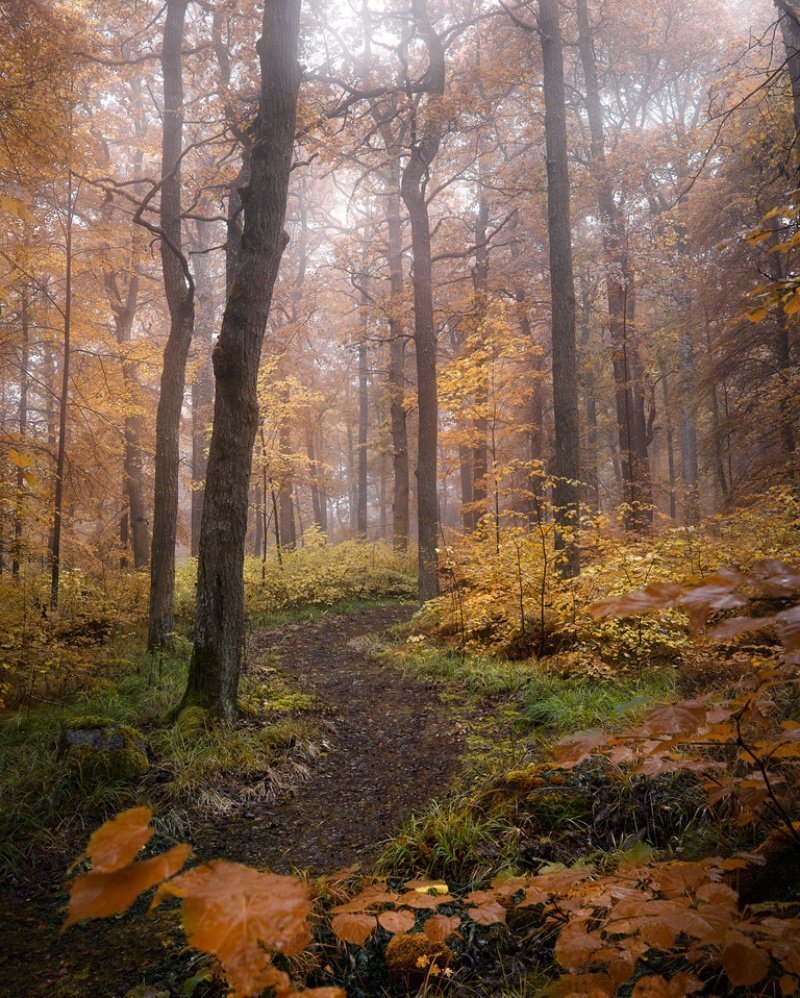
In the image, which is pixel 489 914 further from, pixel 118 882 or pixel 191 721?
pixel 191 721

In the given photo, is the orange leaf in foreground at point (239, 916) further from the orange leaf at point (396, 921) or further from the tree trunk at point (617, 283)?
the tree trunk at point (617, 283)

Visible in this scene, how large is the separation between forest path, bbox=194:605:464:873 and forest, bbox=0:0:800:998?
4 centimetres

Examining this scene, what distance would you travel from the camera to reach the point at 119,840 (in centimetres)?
90

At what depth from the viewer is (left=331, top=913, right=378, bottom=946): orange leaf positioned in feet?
5.84

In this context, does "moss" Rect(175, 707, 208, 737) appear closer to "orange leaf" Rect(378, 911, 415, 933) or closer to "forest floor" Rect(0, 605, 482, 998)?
"forest floor" Rect(0, 605, 482, 998)

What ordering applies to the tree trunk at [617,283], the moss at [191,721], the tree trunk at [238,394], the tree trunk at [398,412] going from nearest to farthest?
the moss at [191,721], the tree trunk at [238,394], the tree trunk at [617,283], the tree trunk at [398,412]

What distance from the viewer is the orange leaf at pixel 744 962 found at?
1296 millimetres

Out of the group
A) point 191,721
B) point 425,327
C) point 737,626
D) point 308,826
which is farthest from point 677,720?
point 425,327

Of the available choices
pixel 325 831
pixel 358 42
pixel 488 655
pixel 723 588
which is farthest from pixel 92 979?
pixel 358 42

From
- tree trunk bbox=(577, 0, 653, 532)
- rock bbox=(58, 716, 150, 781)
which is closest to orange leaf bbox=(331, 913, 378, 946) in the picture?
rock bbox=(58, 716, 150, 781)

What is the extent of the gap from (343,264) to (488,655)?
11.1m

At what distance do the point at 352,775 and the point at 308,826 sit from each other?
31.9 inches

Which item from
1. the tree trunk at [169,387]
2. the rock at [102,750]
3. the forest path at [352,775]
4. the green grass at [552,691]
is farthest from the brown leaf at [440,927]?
the tree trunk at [169,387]

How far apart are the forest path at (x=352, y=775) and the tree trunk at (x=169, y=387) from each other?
1.66 m
